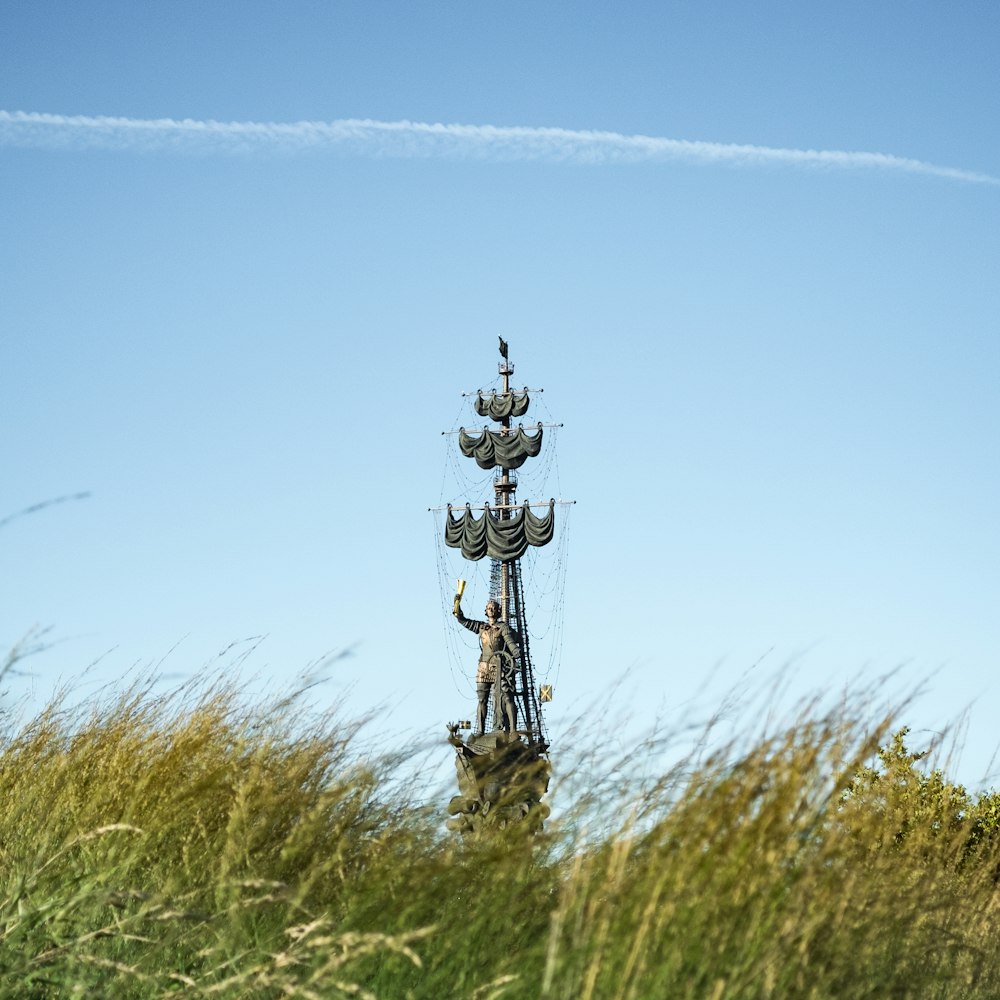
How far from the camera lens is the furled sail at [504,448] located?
3344cm

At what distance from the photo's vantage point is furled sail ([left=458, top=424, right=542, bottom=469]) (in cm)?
3344

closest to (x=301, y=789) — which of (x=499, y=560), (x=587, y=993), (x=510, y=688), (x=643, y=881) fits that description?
(x=643, y=881)

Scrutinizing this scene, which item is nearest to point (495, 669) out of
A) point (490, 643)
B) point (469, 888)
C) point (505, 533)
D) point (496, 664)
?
point (496, 664)

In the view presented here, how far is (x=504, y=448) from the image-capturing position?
3366 centimetres

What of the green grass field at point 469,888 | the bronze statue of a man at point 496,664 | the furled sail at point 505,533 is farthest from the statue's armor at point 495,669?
the green grass field at point 469,888

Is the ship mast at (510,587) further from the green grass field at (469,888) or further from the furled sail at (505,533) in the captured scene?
the green grass field at (469,888)

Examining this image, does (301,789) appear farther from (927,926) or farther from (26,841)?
(927,926)

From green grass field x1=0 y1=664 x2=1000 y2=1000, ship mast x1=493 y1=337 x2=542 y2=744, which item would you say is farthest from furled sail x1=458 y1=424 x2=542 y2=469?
green grass field x1=0 y1=664 x2=1000 y2=1000

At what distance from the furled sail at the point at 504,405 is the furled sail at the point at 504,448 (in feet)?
1.38

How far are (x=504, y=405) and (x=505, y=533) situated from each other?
358 centimetres

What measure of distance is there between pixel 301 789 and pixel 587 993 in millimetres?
3106

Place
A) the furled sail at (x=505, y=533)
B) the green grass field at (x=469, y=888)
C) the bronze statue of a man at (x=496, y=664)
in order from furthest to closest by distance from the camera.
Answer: the furled sail at (x=505, y=533) → the bronze statue of a man at (x=496, y=664) → the green grass field at (x=469, y=888)

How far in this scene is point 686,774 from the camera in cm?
420

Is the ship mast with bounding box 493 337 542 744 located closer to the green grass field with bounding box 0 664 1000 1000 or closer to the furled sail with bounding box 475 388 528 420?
the furled sail with bounding box 475 388 528 420
